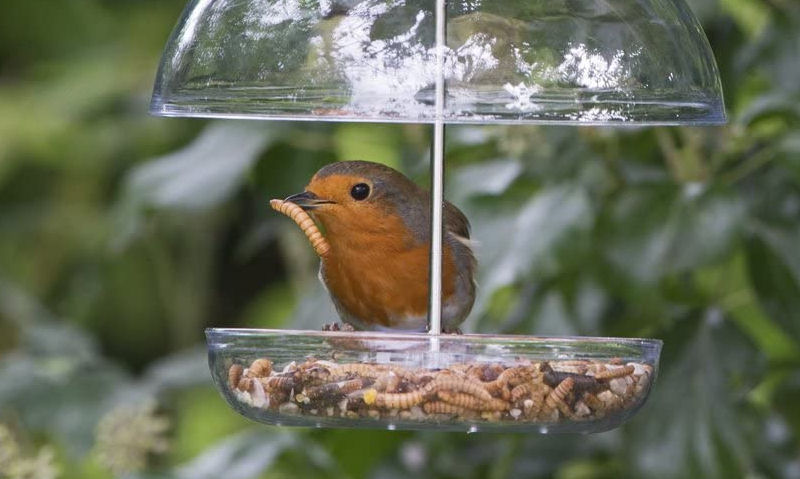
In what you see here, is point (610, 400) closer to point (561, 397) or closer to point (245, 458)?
point (561, 397)

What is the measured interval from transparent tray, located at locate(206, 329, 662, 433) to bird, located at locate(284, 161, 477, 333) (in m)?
0.32

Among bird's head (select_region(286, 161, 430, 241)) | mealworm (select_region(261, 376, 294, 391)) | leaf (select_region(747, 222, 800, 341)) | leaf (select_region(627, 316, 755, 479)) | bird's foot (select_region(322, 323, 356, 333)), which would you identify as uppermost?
bird's head (select_region(286, 161, 430, 241))

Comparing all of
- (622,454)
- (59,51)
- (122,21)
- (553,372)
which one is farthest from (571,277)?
(59,51)

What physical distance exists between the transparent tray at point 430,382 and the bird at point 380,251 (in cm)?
32

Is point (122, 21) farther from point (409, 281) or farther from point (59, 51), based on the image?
point (409, 281)

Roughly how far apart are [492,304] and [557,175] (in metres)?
0.36

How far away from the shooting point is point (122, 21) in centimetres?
610

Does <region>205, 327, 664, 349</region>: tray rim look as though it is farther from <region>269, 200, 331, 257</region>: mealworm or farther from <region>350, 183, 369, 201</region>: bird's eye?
<region>350, 183, 369, 201</region>: bird's eye

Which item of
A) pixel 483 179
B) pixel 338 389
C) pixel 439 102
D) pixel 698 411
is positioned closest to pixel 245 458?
pixel 483 179

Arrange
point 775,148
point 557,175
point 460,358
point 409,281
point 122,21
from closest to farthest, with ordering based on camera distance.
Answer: point 460,358
point 409,281
point 775,148
point 557,175
point 122,21

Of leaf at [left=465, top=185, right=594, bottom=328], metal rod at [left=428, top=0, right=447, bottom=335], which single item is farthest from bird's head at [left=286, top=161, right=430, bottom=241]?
leaf at [left=465, top=185, right=594, bottom=328]

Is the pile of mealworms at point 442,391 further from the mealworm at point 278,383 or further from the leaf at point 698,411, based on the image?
the leaf at point 698,411

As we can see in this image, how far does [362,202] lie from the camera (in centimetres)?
230

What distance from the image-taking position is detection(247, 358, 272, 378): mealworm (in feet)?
6.72
